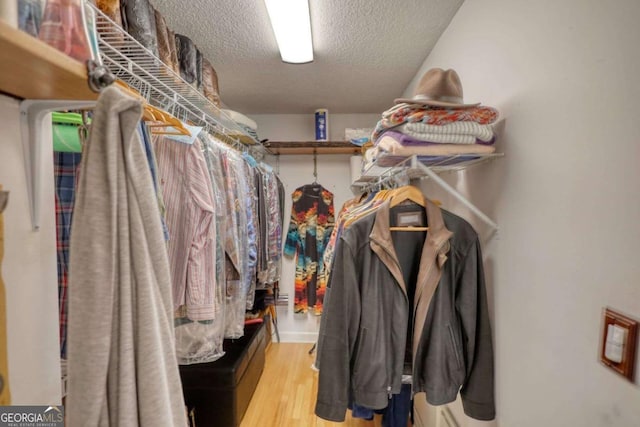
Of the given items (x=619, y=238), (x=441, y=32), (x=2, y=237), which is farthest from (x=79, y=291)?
(x=441, y=32)

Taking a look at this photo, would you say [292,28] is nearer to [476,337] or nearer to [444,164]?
[444,164]

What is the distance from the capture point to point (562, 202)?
0.77 meters

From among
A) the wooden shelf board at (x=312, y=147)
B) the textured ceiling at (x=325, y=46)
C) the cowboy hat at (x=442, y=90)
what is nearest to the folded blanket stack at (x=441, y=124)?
the cowboy hat at (x=442, y=90)

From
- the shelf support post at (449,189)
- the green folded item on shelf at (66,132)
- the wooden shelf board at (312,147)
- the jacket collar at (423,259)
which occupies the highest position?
the wooden shelf board at (312,147)

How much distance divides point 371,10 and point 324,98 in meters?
1.15

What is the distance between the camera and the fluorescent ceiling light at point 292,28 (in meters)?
1.31

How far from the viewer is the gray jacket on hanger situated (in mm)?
1065

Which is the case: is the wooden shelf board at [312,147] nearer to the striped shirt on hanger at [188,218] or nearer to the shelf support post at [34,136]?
the striped shirt on hanger at [188,218]

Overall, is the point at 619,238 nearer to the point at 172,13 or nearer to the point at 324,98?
the point at 172,13

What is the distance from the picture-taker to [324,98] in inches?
100

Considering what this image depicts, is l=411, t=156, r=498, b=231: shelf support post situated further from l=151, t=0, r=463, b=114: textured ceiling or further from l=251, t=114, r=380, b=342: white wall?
l=251, t=114, r=380, b=342: white wall

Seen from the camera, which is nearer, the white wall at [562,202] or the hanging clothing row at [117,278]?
the hanging clothing row at [117,278]

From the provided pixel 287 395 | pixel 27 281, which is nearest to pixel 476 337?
pixel 27 281

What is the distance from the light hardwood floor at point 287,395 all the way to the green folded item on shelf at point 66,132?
188cm
